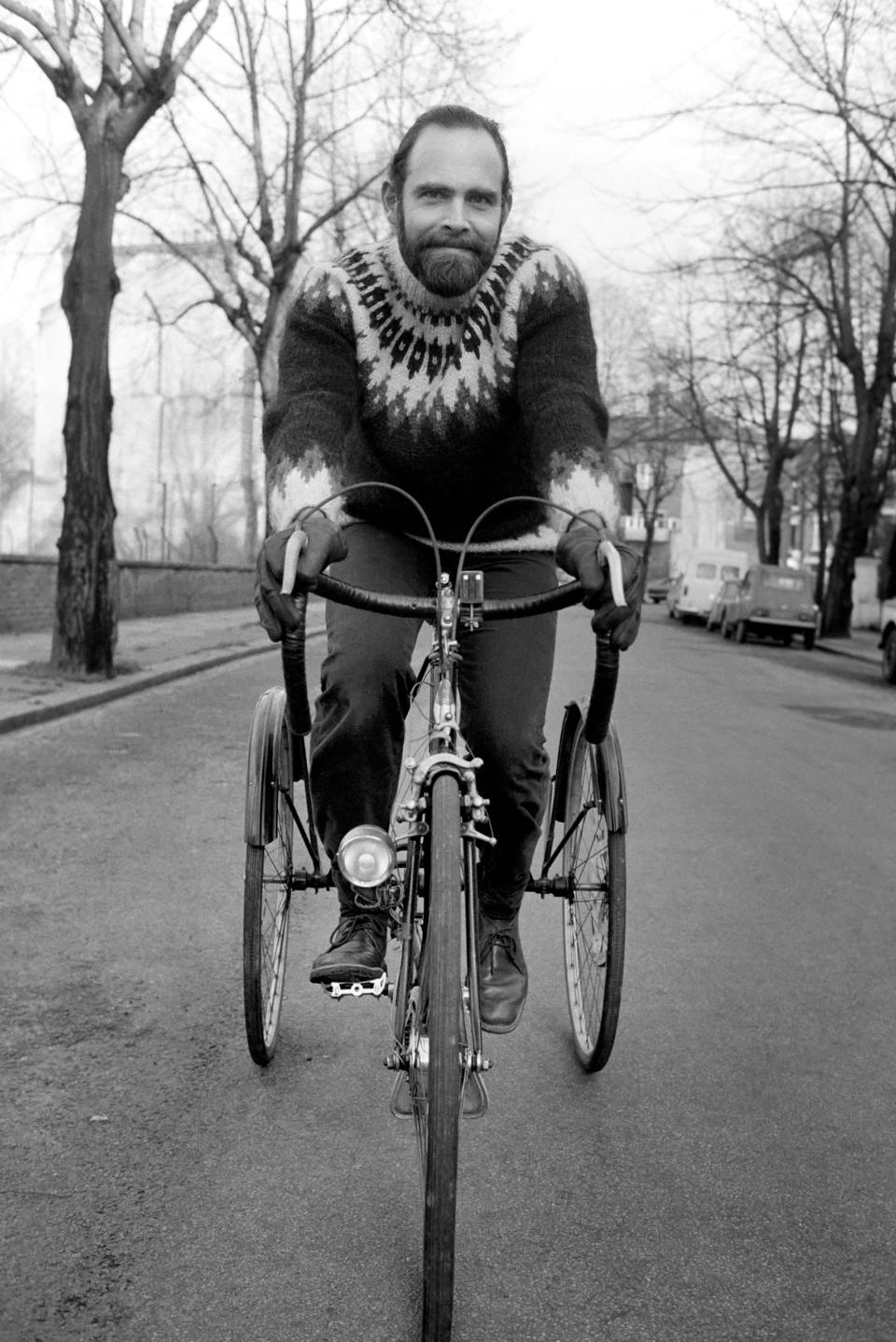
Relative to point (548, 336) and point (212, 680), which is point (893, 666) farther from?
point (548, 336)

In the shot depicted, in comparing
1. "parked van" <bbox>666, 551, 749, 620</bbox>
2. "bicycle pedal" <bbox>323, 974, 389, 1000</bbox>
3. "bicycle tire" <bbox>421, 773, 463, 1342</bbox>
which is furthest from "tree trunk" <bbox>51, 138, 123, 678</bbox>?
"parked van" <bbox>666, 551, 749, 620</bbox>

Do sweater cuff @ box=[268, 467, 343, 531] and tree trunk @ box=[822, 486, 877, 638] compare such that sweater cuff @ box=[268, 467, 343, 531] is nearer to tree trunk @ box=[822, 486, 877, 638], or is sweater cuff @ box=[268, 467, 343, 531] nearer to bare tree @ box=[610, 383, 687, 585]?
tree trunk @ box=[822, 486, 877, 638]

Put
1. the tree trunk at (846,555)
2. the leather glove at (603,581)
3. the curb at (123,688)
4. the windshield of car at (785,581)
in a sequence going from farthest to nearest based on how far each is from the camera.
Answer: 1. the tree trunk at (846,555)
2. the windshield of car at (785,581)
3. the curb at (123,688)
4. the leather glove at (603,581)

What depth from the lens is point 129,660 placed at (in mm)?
13984

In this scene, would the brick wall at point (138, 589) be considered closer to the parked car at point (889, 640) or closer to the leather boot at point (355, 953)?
the parked car at point (889, 640)

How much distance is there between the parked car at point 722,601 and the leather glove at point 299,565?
29.6 metres

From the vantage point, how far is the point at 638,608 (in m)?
2.52

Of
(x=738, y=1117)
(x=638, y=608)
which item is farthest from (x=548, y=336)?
(x=738, y=1117)

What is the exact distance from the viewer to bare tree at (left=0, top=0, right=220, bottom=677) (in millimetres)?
12344

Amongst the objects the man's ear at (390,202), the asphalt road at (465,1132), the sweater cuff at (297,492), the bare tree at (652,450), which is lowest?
the asphalt road at (465,1132)

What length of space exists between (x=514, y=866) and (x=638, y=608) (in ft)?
3.02

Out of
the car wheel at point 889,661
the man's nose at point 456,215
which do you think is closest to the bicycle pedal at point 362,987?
the man's nose at point 456,215

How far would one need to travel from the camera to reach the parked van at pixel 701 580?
40312 millimetres

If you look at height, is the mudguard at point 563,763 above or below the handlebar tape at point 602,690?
below
